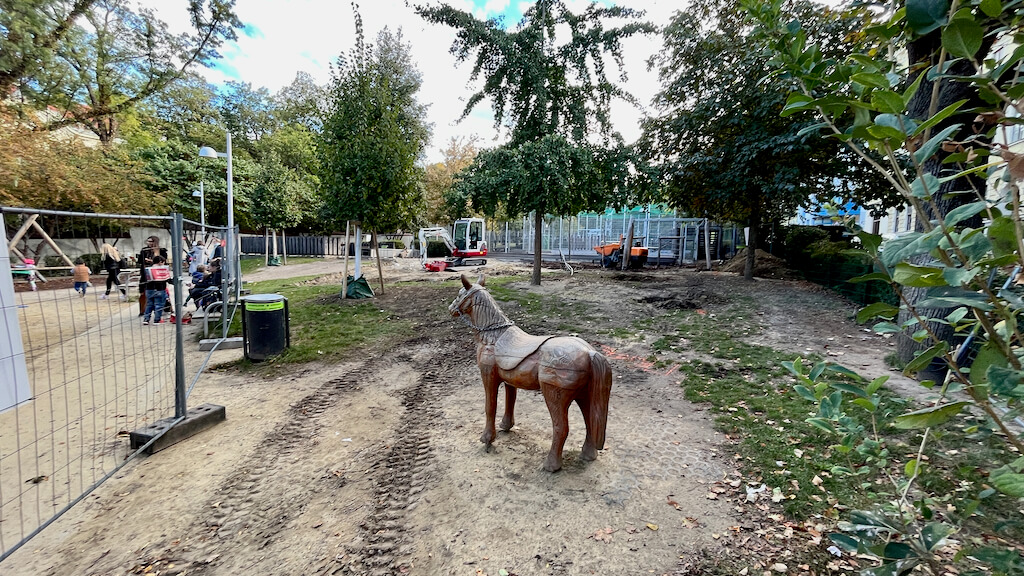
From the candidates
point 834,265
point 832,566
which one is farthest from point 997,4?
point 834,265

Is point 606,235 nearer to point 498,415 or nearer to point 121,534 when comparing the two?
point 498,415

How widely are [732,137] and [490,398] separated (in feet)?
39.0

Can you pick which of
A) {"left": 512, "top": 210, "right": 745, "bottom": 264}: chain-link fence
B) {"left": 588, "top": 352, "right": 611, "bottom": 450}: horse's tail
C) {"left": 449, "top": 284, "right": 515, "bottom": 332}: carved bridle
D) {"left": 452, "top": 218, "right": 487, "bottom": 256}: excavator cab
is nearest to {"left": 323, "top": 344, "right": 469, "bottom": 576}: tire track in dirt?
{"left": 449, "top": 284, "right": 515, "bottom": 332}: carved bridle

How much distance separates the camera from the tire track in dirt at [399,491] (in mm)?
2562

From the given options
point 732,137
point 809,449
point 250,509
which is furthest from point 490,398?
point 732,137

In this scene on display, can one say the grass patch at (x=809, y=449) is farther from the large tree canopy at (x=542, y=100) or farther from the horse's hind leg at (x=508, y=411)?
the large tree canopy at (x=542, y=100)

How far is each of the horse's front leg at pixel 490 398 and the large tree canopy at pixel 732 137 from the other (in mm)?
9870

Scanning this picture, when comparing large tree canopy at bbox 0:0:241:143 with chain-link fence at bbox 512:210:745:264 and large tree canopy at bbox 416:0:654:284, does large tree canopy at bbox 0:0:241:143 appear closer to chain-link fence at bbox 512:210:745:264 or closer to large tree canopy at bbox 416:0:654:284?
large tree canopy at bbox 416:0:654:284

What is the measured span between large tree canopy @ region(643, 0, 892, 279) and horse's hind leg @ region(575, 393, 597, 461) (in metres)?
9.58

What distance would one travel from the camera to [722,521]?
287 cm

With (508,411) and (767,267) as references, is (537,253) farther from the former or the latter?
(508,411)

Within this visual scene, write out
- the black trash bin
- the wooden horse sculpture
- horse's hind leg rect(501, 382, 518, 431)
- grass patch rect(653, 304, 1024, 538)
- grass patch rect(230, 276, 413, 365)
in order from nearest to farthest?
grass patch rect(653, 304, 1024, 538)
the wooden horse sculpture
horse's hind leg rect(501, 382, 518, 431)
the black trash bin
grass patch rect(230, 276, 413, 365)

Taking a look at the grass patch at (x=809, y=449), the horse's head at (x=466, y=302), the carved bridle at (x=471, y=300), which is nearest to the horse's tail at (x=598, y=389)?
the carved bridle at (x=471, y=300)

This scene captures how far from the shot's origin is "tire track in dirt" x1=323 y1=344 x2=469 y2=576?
8.41ft
